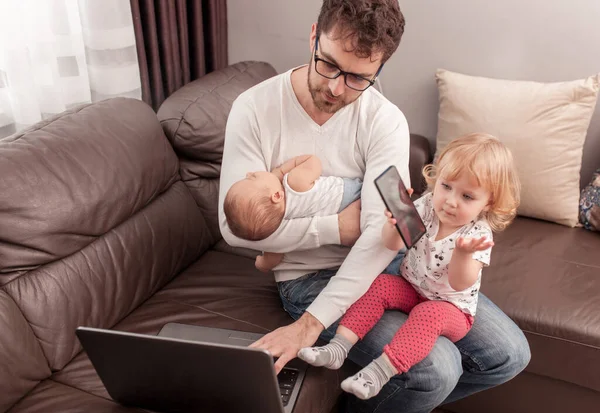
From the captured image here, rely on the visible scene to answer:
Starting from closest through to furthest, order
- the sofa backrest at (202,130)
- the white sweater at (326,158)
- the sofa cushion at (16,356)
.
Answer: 1. the sofa cushion at (16,356)
2. the white sweater at (326,158)
3. the sofa backrest at (202,130)

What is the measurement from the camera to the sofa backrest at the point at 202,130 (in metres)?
1.92

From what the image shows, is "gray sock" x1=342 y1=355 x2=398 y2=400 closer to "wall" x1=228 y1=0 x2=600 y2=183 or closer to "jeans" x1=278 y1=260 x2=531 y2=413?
"jeans" x1=278 y1=260 x2=531 y2=413

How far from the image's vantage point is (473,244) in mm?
1285

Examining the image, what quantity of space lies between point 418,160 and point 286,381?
46.3 inches

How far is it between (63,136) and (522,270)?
4.87ft

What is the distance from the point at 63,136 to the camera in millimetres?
1590

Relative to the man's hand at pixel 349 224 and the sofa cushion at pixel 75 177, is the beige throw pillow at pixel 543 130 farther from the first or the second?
the sofa cushion at pixel 75 177

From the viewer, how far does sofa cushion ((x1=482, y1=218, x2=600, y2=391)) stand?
1.67 metres

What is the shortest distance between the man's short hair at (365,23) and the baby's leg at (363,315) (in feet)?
2.00

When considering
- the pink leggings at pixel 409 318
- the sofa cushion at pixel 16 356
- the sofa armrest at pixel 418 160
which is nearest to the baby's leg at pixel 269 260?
the pink leggings at pixel 409 318

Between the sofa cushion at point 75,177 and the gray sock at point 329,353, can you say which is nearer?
the gray sock at point 329,353

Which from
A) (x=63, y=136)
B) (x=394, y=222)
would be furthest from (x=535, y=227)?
(x=63, y=136)

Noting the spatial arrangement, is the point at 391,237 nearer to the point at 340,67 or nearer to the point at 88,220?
the point at 340,67

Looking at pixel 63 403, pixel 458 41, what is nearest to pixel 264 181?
pixel 63 403
